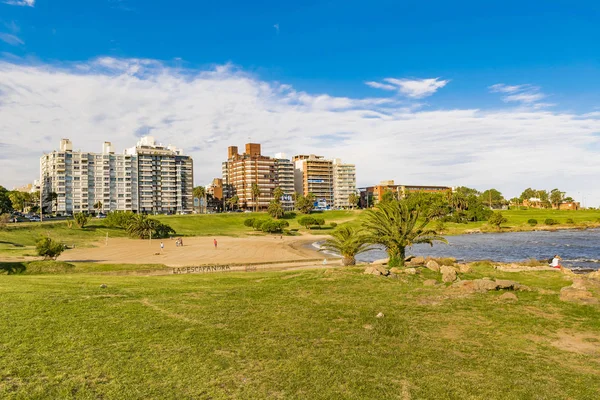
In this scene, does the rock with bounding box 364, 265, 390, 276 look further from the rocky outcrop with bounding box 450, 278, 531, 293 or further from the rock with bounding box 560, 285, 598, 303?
the rock with bounding box 560, 285, 598, 303

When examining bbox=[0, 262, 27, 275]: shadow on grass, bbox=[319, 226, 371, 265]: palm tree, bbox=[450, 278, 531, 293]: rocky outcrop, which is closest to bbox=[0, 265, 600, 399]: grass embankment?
bbox=[450, 278, 531, 293]: rocky outcrop

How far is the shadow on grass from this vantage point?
34.1 metres

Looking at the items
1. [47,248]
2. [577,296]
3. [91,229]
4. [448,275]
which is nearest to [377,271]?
[448,275]

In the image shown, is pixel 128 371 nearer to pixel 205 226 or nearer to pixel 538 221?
pixel 205 226

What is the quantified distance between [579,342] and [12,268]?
3816cm

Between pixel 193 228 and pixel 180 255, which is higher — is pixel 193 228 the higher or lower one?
the higher one

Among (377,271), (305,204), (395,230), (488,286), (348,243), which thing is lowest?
(488,286)

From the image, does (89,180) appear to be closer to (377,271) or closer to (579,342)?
(377,271)

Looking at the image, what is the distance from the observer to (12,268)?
34938mm

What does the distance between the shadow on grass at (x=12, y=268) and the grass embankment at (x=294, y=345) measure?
1627 cm

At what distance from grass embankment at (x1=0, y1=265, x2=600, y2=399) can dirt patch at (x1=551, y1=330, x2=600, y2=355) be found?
6 cm

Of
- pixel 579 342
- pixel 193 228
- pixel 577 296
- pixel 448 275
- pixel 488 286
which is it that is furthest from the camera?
pixel 193 228

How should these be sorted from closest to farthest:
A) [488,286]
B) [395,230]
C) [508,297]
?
[508,297]
[488,286]
[395,230]

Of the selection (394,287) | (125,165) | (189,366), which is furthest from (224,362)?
(125,165)
